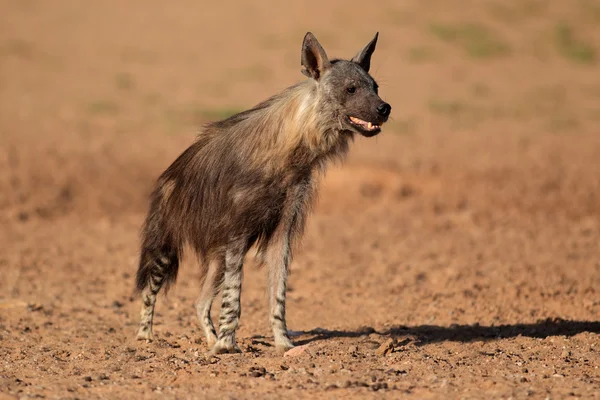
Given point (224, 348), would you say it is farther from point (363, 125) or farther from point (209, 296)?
point (363, 125)

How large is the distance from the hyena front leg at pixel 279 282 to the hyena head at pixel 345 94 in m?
0.98

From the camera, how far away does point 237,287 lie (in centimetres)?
676

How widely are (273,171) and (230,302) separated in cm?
102

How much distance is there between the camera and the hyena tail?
7.44m

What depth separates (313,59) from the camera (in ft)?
22.4

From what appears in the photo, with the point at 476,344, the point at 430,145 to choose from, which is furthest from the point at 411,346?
the point at 430,145

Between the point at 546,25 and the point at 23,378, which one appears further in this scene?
the point at 546,25

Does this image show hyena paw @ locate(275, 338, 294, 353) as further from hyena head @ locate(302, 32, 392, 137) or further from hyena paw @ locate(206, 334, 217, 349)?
hyena head @ locate(302, 32, 392, 137)

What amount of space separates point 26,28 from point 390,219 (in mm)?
13311

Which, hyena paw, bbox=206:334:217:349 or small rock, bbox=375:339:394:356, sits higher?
hyena paw, bbox=206:334:217:349

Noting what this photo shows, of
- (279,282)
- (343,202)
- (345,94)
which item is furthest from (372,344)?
(343,202)

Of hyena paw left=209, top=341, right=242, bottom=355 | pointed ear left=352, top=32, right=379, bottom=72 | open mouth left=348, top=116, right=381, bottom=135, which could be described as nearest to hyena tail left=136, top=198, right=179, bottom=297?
hyena paw left=209, top=341, right=242, bottom=355

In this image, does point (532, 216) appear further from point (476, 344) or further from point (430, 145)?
point (476, 344)

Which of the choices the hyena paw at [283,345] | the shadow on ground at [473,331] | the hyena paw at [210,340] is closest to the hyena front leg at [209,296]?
the hyena paw at [210,340]
